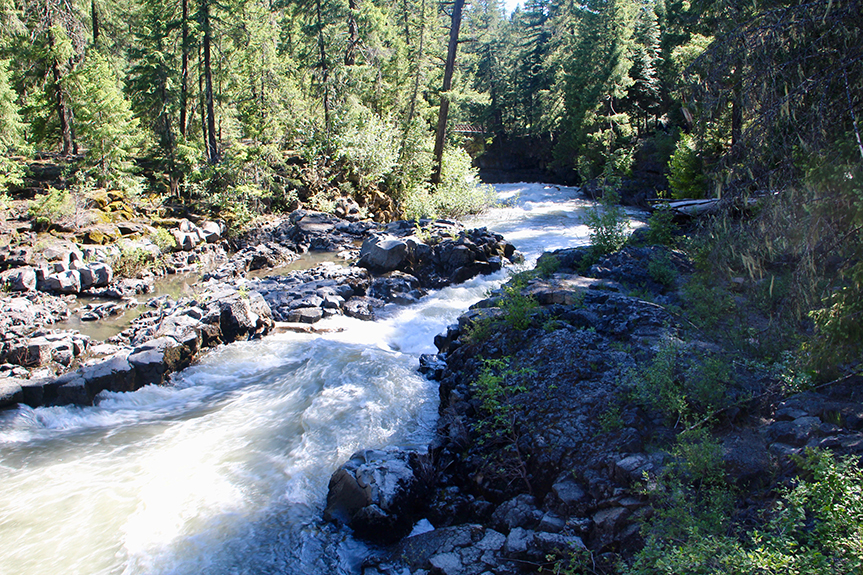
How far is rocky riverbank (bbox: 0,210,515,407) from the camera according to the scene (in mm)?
8492

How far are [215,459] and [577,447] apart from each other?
14.8 feet

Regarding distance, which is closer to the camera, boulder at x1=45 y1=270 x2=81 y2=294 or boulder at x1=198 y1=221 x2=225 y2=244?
boulder at x1=45 y1=270 x2=81 y2=294

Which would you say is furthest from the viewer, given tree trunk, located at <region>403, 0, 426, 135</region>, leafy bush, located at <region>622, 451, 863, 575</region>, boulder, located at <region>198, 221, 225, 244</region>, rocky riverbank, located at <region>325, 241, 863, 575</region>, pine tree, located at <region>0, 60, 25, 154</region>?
tree trunk, located at <region>403, 0, 426, 135</region>

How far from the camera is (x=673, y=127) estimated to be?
27891mm

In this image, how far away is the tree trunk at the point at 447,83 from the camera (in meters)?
21.7

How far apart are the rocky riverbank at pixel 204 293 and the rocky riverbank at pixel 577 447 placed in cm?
488

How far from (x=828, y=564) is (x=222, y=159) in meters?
21.1

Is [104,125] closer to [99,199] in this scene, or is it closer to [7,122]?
[99,199]

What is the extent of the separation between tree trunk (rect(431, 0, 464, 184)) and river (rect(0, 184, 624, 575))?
46.5 ft

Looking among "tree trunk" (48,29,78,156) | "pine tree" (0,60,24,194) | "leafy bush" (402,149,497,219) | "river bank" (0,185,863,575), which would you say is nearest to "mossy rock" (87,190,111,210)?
"pine tree" (0,60,24,194)

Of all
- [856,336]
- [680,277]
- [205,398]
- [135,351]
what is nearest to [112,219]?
[135,351]

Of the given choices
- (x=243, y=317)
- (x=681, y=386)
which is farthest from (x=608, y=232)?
(x=243, y=317)

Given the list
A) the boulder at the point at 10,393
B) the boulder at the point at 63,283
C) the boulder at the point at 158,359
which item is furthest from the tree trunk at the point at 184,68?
the boulder at the point at 10,393

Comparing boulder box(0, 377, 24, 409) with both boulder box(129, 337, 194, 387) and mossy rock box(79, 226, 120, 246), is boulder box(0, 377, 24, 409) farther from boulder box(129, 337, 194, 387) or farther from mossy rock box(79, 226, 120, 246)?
mossy rock box(79, 226, 120, 246)
